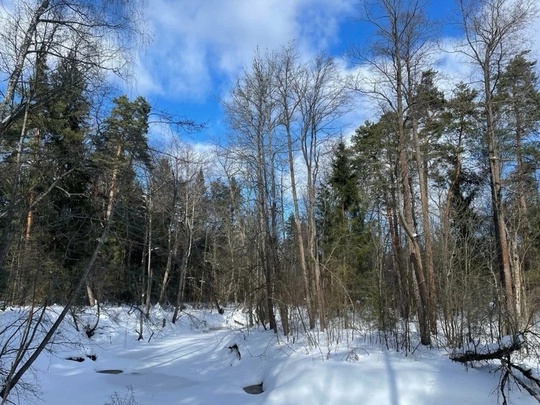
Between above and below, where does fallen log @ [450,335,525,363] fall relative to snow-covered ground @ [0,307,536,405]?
above

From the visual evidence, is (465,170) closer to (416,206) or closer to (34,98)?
(416,206)

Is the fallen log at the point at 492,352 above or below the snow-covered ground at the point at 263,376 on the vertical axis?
above

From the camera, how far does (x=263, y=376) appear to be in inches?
399

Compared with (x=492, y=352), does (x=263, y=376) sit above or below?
below

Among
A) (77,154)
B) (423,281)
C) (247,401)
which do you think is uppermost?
(77,154)

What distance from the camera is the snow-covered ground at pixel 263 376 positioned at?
7.04 metres

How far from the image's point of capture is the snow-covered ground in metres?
7.04

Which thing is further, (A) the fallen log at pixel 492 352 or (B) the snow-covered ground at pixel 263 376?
(B) the snow-covered ground at pixel 263 376

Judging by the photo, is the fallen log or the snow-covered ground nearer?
the fallen log

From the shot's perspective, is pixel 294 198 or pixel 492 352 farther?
pixel 294 198

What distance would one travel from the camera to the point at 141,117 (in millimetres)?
6645

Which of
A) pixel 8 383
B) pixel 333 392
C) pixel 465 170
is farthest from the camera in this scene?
pixel 465 170

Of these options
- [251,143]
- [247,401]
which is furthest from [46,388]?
[251,143]

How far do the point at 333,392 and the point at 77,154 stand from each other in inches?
222
